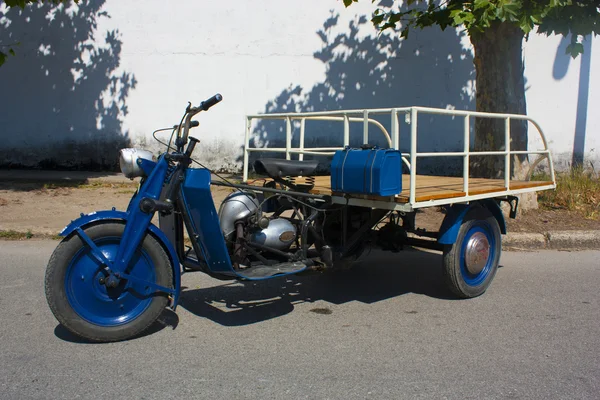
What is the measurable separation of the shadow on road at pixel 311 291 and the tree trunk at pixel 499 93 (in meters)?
2.54

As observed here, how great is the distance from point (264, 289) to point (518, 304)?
219 cm

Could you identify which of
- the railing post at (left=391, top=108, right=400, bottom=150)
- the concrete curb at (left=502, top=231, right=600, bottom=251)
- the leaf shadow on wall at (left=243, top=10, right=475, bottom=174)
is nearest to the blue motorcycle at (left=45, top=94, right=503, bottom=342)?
the railing post at (left=391, top=108, right=400, bottom=150)

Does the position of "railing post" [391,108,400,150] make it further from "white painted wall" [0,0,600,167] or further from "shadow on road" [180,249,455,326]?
"white painted wall" [0,0,600,167]

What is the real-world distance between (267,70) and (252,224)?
6.55 meters

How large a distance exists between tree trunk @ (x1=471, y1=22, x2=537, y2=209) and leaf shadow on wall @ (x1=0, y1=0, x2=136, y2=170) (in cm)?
610

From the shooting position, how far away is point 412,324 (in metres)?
4.62

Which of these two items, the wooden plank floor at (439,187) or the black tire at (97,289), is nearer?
the black tire at (97,289)

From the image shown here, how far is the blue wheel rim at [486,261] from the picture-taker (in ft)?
17.1

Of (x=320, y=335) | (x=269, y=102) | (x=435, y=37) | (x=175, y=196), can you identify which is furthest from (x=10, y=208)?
(x=435, y=37)

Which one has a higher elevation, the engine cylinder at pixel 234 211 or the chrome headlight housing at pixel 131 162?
the chrome headlight housing at pixel 131 162

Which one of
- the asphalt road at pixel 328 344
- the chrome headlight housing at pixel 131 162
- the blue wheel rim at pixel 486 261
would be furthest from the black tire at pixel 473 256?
the chrome headlight housing at pixel 131 162

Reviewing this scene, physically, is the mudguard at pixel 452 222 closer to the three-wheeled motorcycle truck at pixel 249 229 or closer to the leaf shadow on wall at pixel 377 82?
the three-wheeled motorcycle truck at pixel 249 229

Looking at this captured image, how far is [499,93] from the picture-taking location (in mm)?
8219

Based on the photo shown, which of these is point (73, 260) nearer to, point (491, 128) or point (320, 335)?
point (320, 335)
